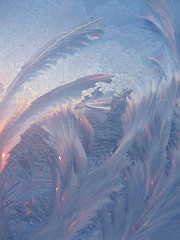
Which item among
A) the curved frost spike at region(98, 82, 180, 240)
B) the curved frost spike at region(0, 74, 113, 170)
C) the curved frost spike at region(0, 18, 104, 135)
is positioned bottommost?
the curved frost spike at region(98, 82, 180, 240)

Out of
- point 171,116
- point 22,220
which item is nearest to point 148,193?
point 171,116

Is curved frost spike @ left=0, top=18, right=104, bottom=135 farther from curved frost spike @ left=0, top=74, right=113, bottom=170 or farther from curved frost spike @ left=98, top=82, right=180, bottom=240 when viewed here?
curved frost spike @ left=98, top=82, right=180, bottom=240

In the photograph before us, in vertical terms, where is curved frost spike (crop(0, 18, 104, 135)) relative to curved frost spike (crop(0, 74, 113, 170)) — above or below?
above

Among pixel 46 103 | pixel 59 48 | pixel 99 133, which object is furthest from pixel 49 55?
pixel 99 133

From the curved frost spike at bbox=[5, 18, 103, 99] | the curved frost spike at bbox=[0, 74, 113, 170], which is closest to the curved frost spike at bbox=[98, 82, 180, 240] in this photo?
the curved frost spike at bbox=[0, 74, 113, 170]

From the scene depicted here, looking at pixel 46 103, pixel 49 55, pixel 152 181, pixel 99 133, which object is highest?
pixel 49 55

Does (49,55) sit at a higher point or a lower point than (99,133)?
higher

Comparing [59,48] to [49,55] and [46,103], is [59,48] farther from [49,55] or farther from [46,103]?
[46,103]

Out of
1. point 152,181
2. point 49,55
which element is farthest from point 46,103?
point 152,181
